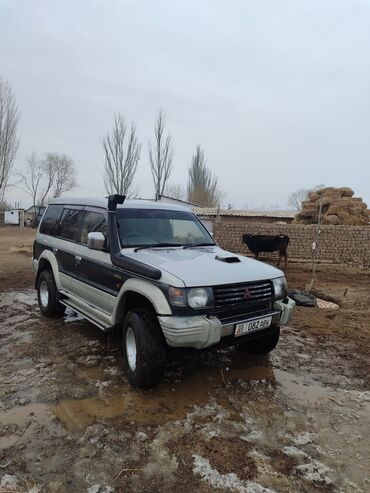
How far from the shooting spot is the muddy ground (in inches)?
101

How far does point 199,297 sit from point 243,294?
1.78 ft

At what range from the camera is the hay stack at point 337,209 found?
1758 centimetres

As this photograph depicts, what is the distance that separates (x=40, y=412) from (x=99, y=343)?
178 centimetres

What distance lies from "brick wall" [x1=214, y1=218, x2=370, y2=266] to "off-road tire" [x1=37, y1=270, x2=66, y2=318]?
10.9 m

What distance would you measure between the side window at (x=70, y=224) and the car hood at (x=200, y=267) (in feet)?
4.85

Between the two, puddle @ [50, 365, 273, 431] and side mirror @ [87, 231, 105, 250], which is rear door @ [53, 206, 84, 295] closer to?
side mirror @ [87, 231, 105, 250]

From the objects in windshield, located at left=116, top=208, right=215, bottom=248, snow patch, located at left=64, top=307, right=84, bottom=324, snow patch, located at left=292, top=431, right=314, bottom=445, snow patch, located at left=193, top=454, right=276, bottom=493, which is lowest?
snow patch, located at left=64, top=307, right=84, bottom=324

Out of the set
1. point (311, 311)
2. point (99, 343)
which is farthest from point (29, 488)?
point (311, 311)

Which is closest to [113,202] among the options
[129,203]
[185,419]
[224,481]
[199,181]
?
[129,203]

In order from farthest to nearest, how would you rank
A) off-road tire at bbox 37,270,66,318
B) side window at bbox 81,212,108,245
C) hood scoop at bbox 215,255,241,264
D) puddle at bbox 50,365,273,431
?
1. off-road tire at bbox 37,270,66,318
2. side window at bbox 81,212,108,245
3. hood scoop at bbox 215,255,241,264
4. puddle at bbox 50,365,273,431

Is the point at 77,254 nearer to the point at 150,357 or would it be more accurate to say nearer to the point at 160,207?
the point at 160,207

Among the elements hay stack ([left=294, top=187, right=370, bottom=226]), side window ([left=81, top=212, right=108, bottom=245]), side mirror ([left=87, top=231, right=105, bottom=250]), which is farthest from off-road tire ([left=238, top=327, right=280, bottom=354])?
hay stack ([left=294, top=187, right=370, bottom=226])

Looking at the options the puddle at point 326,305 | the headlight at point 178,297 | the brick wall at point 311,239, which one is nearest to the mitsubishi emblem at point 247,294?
the headlight at point 178,297

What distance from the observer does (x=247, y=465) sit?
8.88ft
